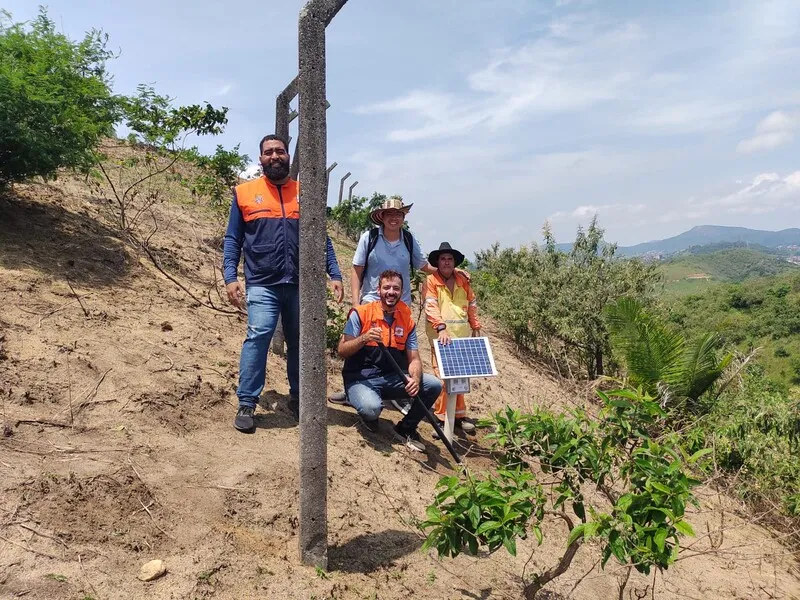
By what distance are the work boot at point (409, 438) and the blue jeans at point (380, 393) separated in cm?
5

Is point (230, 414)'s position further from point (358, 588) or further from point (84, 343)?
point (358, 588)

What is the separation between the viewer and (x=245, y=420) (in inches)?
151

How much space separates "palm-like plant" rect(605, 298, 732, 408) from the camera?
25.1ft

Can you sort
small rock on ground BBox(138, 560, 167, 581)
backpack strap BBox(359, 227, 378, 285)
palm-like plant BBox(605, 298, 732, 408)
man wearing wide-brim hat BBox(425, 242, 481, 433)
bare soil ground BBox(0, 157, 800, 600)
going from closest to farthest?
small rock on ground BBox(138, 560, 167, 581), bare soil ground BBox(0, 157, 800, 600), backpack strap BBox(359, 227, 378, 285), man wearing wide-brim hat BBox(425, 242, 481, 433), palm-like plant BBox(605, 298, 732, 408)

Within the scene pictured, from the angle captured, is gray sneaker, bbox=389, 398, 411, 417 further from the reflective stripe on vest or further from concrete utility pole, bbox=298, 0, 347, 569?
concrete utility pole, bbox=298, 0, 347, 569

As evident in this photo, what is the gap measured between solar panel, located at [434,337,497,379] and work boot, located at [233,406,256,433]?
1470 mm

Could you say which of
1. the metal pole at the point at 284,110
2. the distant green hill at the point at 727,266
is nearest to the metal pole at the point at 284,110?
the metal pole at the point at 284,110

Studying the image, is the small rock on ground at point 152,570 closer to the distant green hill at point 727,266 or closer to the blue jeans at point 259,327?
the blue jeans at point 259,327

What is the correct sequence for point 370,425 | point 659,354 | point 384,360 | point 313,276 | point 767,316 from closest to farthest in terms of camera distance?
point 313,276
point 384,360
point 370,425
point 659,354
point 767,316

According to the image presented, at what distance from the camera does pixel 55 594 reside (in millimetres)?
2252

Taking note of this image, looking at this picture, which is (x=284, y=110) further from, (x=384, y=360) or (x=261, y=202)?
(x=384, y=360)

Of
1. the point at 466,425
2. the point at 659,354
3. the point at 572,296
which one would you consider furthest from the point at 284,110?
the point at 572,296

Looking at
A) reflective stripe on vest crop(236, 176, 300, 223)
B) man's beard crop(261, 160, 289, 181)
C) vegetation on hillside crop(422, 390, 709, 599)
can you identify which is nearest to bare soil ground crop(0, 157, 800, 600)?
vegetation on hillside crop(422, 390, 709, 599)

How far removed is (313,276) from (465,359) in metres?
2.12
